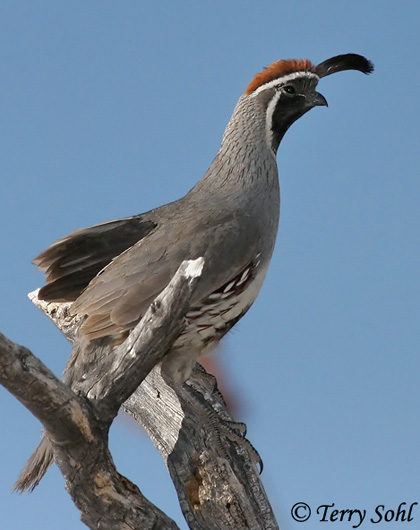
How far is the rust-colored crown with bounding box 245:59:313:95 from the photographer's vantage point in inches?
199

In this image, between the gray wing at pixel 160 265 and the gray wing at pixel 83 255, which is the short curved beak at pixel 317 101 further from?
the gray wing at pixel 83 255

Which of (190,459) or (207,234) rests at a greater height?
(207,234)

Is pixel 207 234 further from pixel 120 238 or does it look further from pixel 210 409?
pixel 210 409

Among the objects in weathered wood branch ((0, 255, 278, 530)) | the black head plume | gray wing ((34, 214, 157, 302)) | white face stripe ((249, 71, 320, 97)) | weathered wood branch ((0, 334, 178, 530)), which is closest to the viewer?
weathered wood branch ((0, 334, 178, 530))

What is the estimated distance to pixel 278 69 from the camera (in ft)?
16.6

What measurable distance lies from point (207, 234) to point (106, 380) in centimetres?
118

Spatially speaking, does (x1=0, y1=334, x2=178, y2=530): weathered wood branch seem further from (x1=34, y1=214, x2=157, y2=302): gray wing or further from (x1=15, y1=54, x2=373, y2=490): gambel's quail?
(x1=34, y1=214, x2=157, y2=302): gray wing

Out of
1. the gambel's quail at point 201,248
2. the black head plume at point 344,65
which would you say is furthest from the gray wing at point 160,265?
the black head plume at point 344,65

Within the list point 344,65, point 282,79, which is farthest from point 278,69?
point 344,65

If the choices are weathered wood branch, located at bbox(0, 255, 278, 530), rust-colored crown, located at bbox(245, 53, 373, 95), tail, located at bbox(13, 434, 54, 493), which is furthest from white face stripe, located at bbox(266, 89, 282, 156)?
tail, located at bbox(13, 434, 54, 493)

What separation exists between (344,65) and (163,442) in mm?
2698

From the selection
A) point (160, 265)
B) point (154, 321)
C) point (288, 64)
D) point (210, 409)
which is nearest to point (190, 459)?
point (210, 409)

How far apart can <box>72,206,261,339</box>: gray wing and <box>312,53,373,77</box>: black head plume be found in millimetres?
1274

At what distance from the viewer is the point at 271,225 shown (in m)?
4.72
